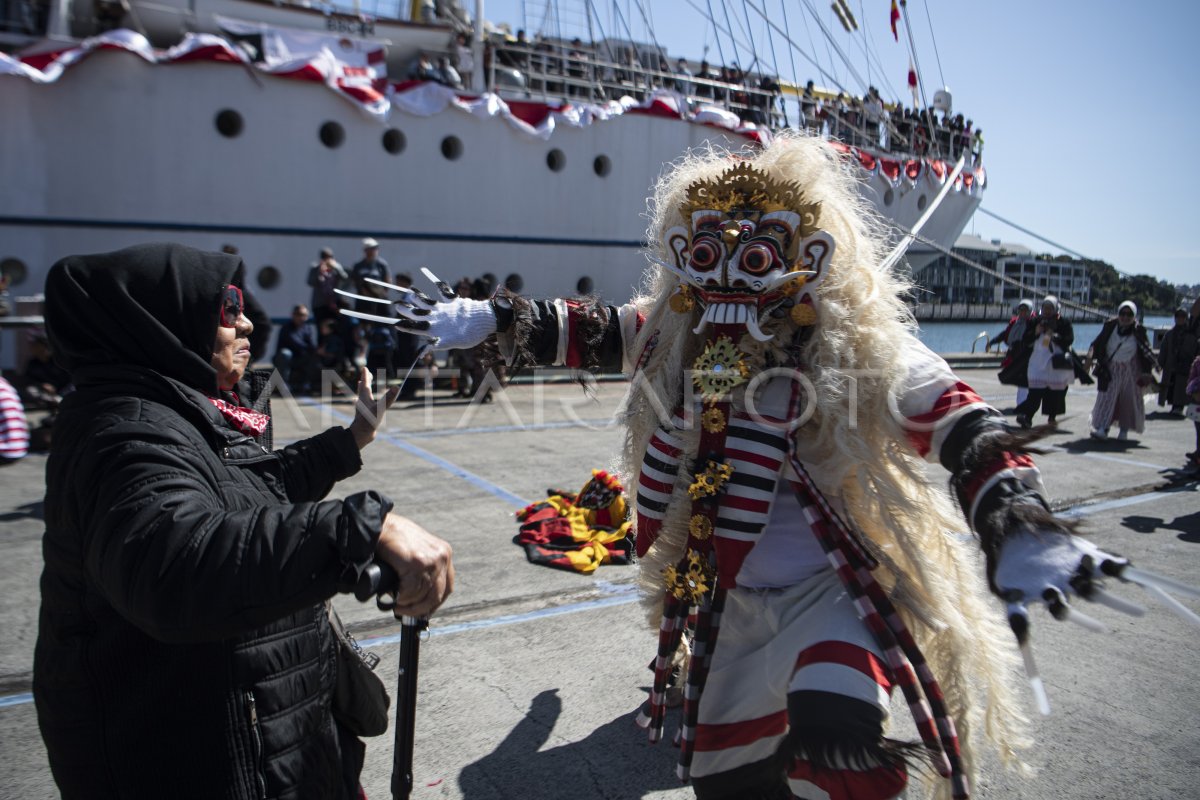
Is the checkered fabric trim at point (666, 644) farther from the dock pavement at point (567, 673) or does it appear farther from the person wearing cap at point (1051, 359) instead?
the person wearing cap at point (1051, 359)

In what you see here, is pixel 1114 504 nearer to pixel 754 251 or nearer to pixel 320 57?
pixel 754 251

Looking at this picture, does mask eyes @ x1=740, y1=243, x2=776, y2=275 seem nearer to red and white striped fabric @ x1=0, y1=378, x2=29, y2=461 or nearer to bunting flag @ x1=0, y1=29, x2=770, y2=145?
red and white striped fabric @ x1=0, y1=378, x2=29, y2=461

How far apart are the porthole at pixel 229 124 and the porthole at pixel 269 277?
1.84 m

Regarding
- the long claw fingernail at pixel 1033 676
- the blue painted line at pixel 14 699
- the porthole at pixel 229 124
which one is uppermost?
the porthole at pixel 229 124

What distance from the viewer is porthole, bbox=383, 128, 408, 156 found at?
12.5m

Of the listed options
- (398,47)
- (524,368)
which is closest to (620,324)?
(524,368)

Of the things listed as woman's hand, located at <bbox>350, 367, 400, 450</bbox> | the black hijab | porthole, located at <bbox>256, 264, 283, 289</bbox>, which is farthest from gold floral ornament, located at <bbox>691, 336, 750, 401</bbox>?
porthole, located at <bbox>256, 264, 283, 289</bbox>

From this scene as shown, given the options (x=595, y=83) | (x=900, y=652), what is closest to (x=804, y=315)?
(x=900, y=652)

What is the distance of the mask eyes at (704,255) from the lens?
2.29 m

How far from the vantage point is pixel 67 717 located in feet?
4.54

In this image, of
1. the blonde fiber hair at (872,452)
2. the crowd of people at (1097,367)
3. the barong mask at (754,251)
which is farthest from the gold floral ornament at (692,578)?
the crowd of people at (1097,367)

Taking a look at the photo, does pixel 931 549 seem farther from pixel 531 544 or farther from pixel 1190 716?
pixel 531 544

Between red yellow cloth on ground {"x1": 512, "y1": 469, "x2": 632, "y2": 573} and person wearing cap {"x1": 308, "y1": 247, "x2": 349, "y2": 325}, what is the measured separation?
5.47 m

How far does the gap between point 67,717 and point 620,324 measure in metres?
1.86
